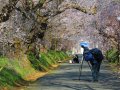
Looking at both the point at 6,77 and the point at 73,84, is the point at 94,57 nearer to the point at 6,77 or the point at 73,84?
the point at 73,84

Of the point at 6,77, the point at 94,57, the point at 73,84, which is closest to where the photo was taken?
the point at 73,84

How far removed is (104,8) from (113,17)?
2023mm

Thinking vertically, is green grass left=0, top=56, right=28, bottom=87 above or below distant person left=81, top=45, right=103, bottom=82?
below

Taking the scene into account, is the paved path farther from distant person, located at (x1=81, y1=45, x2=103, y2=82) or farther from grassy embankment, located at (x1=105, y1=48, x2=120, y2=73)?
grassy embankment, located at (x1=105, y1=48, x2=120, y2=73)

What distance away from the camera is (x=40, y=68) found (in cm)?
4134

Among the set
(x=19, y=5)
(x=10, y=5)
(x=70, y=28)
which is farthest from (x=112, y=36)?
(x=10, y=5)

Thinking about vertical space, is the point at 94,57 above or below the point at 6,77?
above

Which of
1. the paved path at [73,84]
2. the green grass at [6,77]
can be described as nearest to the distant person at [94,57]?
the paved path at [73,84]

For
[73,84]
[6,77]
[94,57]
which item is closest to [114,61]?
[94,57]

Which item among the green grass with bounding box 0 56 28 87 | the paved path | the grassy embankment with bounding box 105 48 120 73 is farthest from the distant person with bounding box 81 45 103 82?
the grassy embankment with bounding box 105 48 120 73

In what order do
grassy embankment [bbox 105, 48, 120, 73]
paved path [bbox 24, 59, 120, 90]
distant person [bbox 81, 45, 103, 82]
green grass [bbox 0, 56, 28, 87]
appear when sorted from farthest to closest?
grassy embankment [bbox 105, 48, 120, 73] → distant person [bbox 81, 45, 103, 82] → green grass [bbox 0, 56, 28, 87] → paved path [bbox 24, 59, 120, 90]

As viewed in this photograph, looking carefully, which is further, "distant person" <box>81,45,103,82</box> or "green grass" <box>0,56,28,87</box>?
"distant person" <box>81,45,103,82</box>

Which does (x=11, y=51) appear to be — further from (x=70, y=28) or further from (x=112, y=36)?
Answer: (x=70, y=28)

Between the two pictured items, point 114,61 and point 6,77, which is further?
point 114,61
